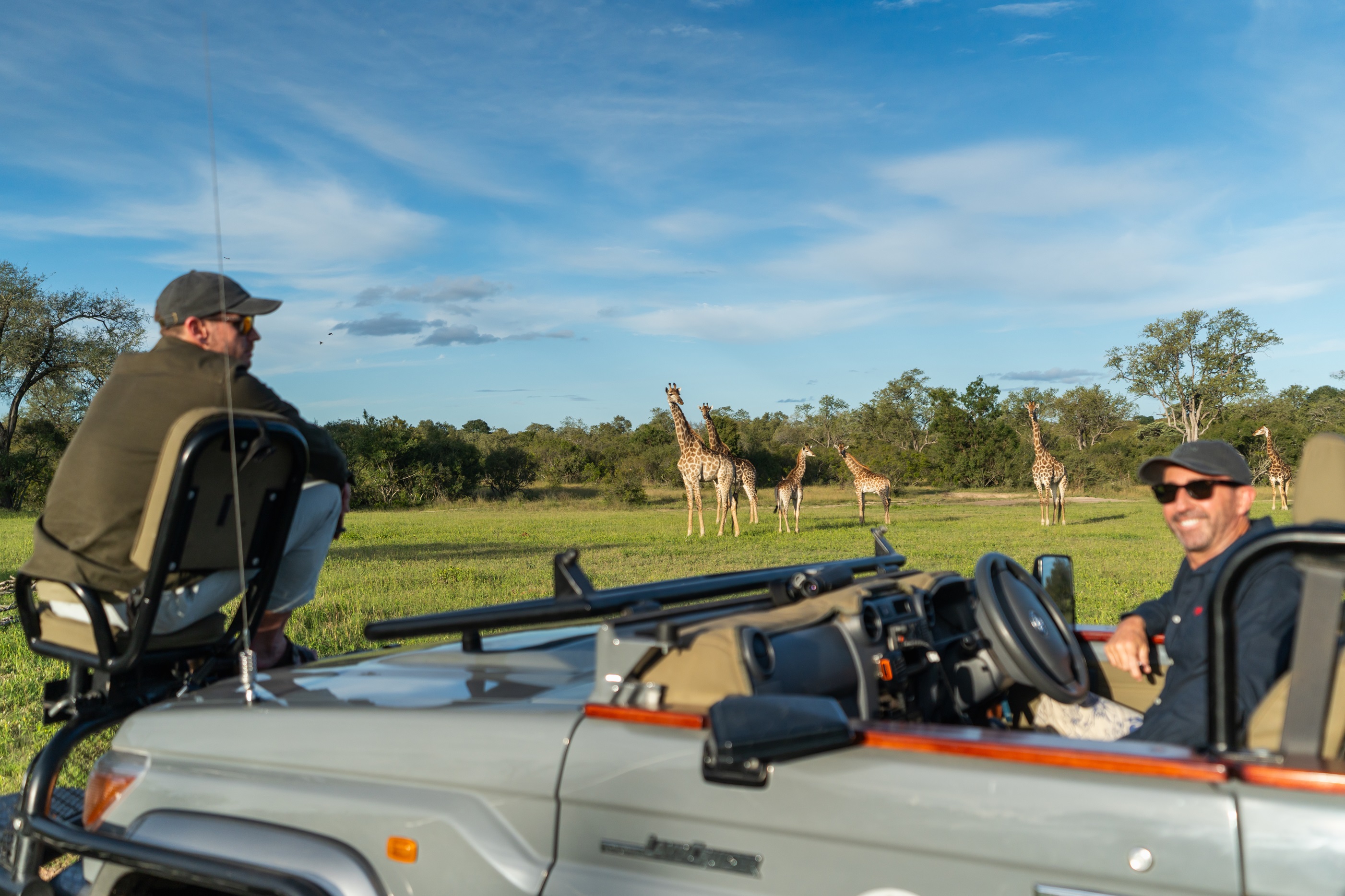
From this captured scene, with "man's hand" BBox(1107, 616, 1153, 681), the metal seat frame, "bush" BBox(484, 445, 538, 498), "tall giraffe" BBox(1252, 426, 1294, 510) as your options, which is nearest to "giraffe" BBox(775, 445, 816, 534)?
"tall giraffe" BBox(1252, 426, 1294, 510)

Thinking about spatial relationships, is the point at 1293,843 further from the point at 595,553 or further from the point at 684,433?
the point at 684,433

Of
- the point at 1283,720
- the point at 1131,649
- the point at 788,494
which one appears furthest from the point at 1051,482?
the point at 1283,720

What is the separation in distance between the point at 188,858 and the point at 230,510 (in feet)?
3.92

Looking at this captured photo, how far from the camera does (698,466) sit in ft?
68.7

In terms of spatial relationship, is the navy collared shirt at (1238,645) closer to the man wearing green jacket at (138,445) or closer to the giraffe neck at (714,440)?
the man wearing green jacket at (138,445)

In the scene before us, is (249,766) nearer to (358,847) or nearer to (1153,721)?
(358,847)

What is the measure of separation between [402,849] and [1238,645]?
1.62 metres

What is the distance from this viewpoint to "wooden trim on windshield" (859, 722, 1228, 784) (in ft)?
4.46

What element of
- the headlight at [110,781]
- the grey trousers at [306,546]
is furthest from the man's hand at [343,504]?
the headlight at [110,781]

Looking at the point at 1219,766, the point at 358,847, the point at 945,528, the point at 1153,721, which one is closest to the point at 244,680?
the point at 358,847

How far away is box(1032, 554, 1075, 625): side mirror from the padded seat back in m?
2.15

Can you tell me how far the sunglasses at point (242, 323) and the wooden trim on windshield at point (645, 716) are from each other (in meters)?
1.97

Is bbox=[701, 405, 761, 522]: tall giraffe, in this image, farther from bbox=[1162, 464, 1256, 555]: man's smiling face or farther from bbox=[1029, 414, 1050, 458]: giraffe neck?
bbox=[1162, 464, 1256, 555]: man's smiling face

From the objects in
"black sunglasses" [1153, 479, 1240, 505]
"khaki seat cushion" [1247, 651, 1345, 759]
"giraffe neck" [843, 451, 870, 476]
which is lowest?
"khaki seat cushion" [1247, 651, 1345, 759]
